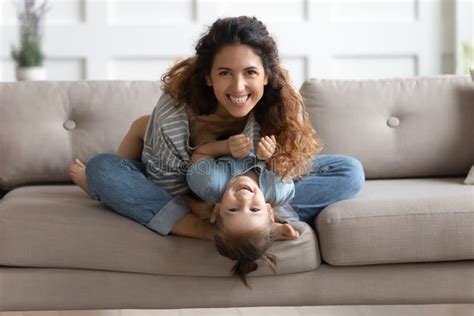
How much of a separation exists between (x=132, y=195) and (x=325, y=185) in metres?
0.52

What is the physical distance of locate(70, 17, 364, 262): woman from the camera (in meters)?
2.42

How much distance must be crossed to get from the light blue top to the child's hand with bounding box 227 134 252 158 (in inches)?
1.5

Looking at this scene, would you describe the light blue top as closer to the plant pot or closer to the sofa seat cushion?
the sofa seat cushion

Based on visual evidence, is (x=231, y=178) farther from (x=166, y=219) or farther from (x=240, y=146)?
(x=166, y=219)

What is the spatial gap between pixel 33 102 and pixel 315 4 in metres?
1.90

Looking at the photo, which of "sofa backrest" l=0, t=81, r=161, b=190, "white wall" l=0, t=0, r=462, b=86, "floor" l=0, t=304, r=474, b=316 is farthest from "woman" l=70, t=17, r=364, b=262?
"white wall" l=0, t=0, r=462, b=86

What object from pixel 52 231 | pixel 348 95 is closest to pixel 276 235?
pixel 52 231

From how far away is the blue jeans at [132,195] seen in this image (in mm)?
2402

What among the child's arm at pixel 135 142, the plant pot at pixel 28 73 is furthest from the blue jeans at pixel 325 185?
the plant pot at pixel 28 73

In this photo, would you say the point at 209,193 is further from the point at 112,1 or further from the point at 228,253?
the point at 112,1

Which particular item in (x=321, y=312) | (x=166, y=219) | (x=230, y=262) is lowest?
(x=321, y=312)

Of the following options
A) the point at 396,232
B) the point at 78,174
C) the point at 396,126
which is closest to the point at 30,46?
the point at 78,174

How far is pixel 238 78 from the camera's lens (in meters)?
2.41

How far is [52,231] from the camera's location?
2.40 meters
